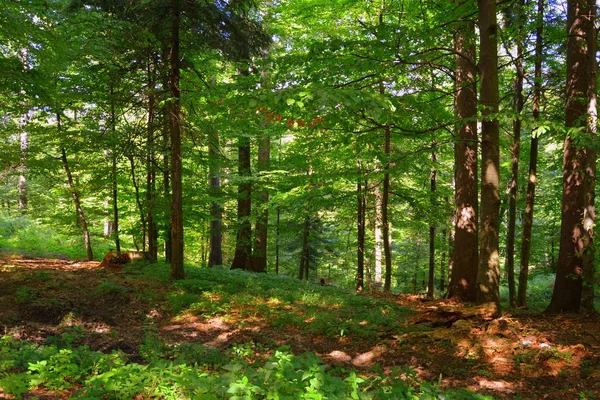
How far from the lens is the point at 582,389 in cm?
452

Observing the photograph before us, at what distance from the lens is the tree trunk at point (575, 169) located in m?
7.41

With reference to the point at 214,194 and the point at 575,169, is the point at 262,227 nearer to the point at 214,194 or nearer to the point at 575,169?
the point at 214,194

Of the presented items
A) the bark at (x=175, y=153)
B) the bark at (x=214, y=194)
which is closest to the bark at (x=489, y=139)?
the bark at (x=175, y=153)

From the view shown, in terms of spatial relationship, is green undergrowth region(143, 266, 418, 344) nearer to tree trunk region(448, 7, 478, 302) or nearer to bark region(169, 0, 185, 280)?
bark region(169, 0, 185, 280)

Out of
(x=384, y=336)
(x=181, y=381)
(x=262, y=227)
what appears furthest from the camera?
(x=262, y=227)

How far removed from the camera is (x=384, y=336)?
6.82m

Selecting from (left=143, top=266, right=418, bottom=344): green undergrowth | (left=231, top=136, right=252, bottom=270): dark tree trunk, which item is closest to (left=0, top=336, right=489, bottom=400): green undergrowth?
(left=143, top=266, right=418, bottom=344): green undergrowth

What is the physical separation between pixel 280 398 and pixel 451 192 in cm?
1562

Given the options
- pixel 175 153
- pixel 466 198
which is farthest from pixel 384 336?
pixel 175 153

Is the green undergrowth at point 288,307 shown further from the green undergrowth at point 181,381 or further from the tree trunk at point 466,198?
the green undergrowth at point 181,381

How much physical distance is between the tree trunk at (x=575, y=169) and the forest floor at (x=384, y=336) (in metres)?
0.86

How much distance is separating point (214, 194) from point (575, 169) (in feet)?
35.9

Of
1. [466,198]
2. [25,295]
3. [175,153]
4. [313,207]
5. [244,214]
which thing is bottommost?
[25,295]

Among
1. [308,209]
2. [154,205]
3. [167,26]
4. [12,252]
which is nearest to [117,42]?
[167,26]
